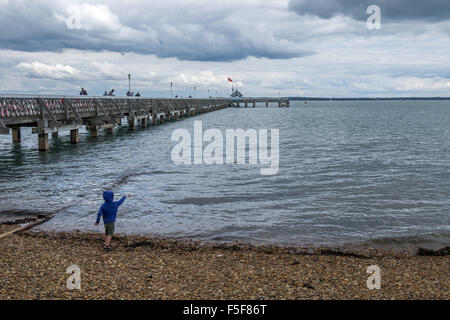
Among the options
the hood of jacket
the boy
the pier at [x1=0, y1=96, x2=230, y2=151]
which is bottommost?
the boy

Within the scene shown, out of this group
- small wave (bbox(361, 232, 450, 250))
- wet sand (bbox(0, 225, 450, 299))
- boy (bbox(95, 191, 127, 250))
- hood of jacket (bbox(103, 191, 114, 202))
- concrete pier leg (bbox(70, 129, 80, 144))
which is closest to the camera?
wet sand (bbox(0, 225, 450, 299))

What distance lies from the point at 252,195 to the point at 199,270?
947 cm

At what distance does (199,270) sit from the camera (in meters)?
9.12

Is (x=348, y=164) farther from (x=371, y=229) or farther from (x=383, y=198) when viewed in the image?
(x=371, y=229)

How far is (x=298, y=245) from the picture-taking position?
1189 cm

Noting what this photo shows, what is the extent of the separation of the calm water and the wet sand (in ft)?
4.64

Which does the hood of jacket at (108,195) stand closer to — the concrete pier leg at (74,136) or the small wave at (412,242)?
the small wave at (412,242)

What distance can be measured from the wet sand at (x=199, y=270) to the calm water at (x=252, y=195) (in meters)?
1.41

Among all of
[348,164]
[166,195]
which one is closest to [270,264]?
[166,195]

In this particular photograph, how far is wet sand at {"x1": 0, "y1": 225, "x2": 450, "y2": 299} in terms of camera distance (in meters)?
7.62

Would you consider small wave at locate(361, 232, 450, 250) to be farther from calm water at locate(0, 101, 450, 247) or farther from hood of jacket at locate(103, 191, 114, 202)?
hood of jacket at locate(103, 191, 114, 202)

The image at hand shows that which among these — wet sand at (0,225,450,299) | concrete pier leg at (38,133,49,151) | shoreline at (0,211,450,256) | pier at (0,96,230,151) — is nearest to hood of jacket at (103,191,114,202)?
wet sand at (0,225,450,299)

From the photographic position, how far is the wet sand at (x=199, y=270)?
7625 mm
